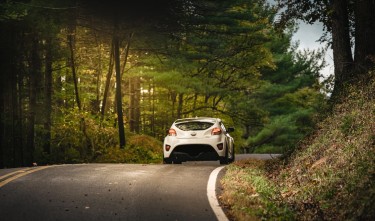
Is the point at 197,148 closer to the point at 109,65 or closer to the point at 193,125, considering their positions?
the point at 193,125

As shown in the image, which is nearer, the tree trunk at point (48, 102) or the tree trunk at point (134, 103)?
the tree trunk at point (48, 102)

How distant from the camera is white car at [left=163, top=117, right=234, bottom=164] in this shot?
14562mm

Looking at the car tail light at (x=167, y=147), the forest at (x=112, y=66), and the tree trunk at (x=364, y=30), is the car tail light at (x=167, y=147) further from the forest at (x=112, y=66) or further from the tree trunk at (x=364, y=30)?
the tree trunk at (x=364, y=30)

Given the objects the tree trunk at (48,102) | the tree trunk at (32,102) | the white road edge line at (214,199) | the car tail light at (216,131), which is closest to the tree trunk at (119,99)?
the tree trunk at (48,102)

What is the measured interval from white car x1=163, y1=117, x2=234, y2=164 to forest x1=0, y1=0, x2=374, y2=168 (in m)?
3.88

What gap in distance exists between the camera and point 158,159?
20609mm

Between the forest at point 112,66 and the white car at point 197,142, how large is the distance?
3879 millimetres

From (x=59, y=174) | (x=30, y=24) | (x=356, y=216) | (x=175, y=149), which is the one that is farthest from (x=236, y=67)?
(x=356, y=216)

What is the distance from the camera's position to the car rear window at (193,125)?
1492cm

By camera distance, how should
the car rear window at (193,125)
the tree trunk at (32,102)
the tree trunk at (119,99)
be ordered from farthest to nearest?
the tree trunk at (32,102), the tree trunk at (119,99), the car rear window at (193,125)

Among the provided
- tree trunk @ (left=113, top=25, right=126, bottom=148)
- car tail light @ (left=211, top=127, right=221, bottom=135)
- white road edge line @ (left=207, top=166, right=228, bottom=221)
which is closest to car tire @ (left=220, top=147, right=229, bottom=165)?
car tail light @ (left=211, top=127, right=221, bottom=135)

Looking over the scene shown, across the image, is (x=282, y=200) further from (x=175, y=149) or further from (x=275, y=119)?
(x=275, y=119)

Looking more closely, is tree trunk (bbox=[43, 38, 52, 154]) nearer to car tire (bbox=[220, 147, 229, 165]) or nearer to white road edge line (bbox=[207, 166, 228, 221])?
car tire (bbox=[220, 147, 229, 165])

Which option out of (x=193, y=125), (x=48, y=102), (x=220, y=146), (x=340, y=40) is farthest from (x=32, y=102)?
(x=340, y=40)
